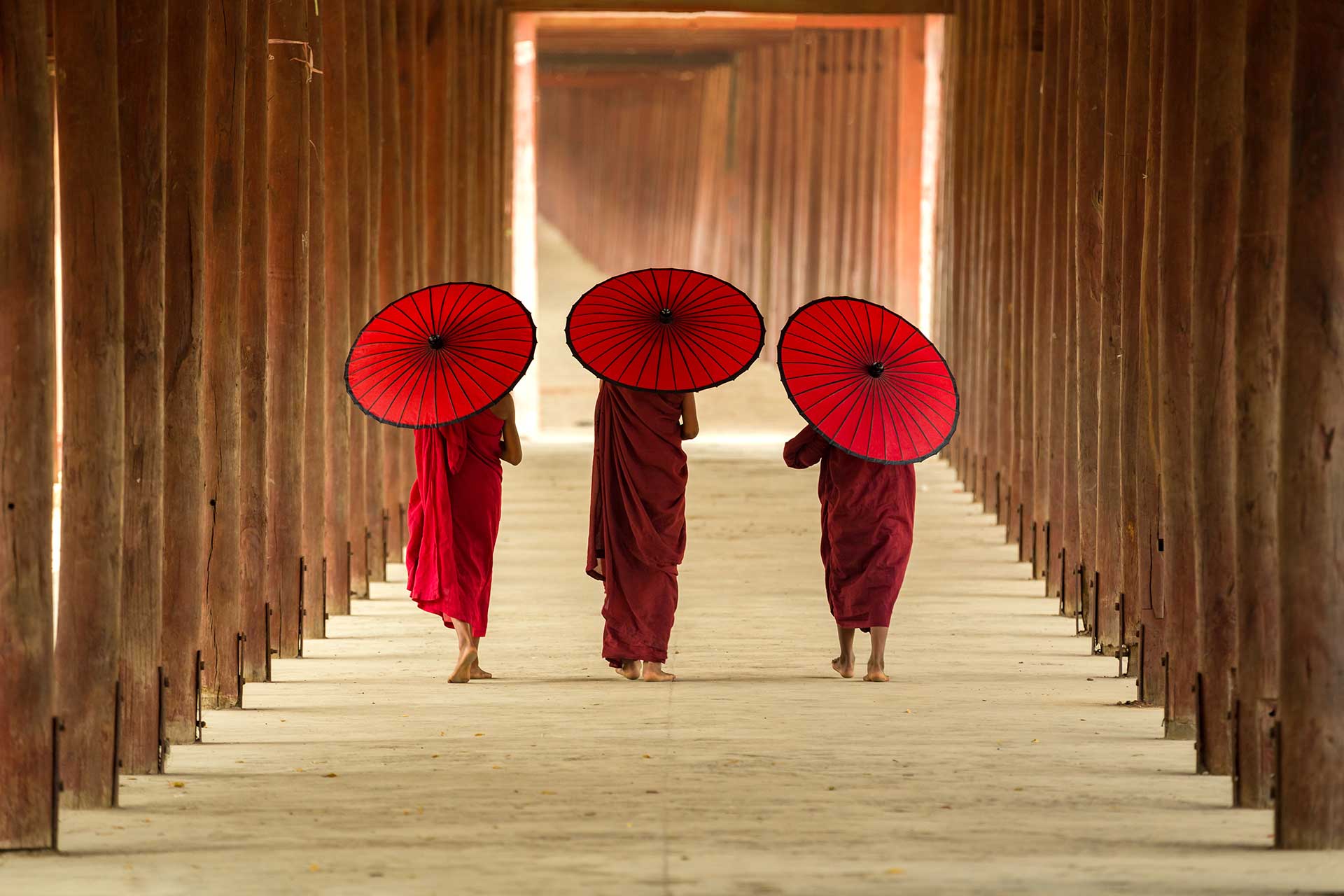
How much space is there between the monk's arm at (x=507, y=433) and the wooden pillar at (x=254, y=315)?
1014mm

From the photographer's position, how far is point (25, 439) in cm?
571

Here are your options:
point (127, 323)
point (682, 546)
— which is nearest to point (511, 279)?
point (682, 546)

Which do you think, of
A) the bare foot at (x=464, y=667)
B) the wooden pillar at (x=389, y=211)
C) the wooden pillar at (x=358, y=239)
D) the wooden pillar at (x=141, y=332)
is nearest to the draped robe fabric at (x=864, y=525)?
the bare foot at (x=464, y=667)

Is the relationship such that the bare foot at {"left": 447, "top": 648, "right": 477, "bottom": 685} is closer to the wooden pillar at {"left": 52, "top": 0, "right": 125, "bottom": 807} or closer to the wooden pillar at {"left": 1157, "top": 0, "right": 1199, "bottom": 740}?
the wooden pillar at {"left": 52, "top": 0, "right": 125, "bottom": 807}

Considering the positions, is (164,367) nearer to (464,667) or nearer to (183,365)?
(183,365)

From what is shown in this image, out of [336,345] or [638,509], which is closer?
[638,509]

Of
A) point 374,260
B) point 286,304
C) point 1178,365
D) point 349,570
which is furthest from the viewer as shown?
point 374,260

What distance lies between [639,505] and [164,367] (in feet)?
6.70

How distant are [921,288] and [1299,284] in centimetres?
1512

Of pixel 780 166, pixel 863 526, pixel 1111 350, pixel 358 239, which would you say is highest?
pixel 780 166

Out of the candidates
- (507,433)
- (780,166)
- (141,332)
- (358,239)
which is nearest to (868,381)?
(507,433)

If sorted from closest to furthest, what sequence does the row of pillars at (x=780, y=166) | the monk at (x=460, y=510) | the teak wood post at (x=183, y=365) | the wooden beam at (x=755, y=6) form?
the teak wood post at (x=183, y=365), the monk at (x=460, y=510), the wooden beam at (x=755, y=6), the row of pillars at (x=780, y=166)

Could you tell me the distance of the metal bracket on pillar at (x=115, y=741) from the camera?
6.34 m

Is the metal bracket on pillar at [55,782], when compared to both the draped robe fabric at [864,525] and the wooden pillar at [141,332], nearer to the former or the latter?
the wooden pillar at [141,332]
